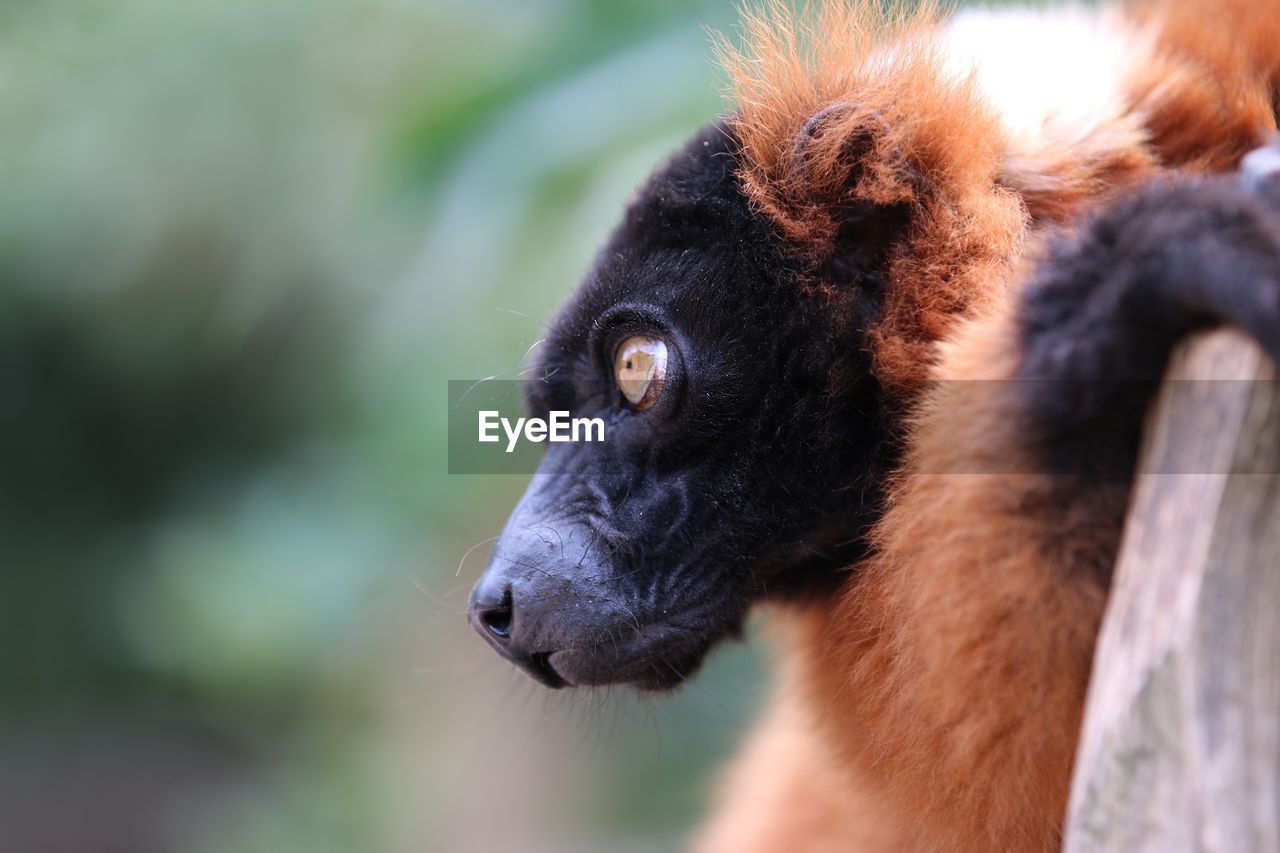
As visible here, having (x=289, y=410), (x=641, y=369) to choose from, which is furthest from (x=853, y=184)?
(x=289, y=410)

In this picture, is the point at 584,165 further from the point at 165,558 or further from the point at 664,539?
the point at 165,558

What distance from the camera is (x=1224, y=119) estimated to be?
1.69m

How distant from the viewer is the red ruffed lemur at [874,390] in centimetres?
135

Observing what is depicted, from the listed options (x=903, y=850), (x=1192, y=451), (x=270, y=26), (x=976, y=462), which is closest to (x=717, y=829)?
(x=903, y=850)

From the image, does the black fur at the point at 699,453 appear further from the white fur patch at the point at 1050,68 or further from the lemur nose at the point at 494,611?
the white fur patch at the point at 1050,68

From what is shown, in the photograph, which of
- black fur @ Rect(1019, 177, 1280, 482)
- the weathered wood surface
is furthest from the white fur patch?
the weathered wood surface

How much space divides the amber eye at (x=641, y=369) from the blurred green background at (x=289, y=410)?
42.2 inches

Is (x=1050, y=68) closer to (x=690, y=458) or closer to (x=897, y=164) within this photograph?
(x=897, y=164)

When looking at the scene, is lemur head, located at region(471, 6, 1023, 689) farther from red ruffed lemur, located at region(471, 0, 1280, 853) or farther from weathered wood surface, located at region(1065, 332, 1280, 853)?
weathered wood surface, located at region(1065, 332, 1280, 853)

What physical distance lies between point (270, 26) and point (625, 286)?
9.71ft

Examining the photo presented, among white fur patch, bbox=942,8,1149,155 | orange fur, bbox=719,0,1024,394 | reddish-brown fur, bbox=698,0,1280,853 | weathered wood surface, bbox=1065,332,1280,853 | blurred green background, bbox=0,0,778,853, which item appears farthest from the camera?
blurred green background, bbox=0,0,778,853

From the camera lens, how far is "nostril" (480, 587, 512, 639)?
69.5 inches

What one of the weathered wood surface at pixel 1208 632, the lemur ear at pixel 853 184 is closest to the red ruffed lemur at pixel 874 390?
the lemur ear at pixel 853 184

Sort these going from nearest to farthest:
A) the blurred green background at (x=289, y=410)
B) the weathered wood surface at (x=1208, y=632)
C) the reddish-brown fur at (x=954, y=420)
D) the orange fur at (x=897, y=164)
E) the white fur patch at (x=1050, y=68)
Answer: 1. the weathered wood surface at (x=1208, y=632)
2. the reddish-brown fur at (x=954, y=420)
3. the orange fur at (x=897, y=164)
4. the white fur patch at (x=1050, y=68)
5. the blurred green background at (x=289, y=410)
